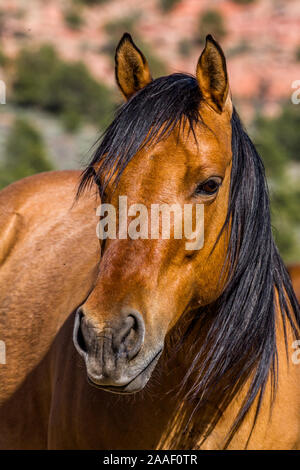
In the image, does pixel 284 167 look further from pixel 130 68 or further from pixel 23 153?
pixel 130 68

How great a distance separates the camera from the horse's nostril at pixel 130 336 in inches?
87.4

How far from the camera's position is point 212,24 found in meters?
42.8

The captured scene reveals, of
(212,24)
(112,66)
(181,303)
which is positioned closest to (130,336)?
(181,303)

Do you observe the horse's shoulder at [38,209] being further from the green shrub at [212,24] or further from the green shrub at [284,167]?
the green shrub at [212,24]

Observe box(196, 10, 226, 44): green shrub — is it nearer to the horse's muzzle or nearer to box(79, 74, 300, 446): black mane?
box(79, 74, 300, 446): black mane

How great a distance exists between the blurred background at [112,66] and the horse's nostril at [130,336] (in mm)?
11943

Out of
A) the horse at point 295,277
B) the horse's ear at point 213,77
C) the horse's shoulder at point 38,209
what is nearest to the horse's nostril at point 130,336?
the horse's ear at point 213,77

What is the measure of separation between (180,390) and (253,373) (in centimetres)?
31

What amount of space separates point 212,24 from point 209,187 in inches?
1670

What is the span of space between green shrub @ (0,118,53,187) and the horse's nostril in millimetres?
11980

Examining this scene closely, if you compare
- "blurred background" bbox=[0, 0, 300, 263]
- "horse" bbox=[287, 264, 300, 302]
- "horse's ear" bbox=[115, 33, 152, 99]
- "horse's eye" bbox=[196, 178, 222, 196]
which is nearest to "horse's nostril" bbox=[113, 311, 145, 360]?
"horse's eye" bbox=[196, 178, 222, 196]

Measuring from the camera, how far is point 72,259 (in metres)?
3.92
